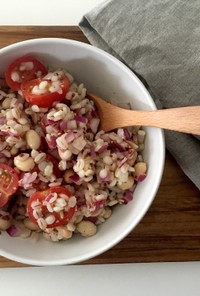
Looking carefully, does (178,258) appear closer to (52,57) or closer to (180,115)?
(180,115)

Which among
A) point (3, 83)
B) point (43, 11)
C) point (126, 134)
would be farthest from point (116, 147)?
point (43, 11)

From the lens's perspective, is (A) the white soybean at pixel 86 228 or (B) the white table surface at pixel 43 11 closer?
(A) the white soybean at pixel 86 228

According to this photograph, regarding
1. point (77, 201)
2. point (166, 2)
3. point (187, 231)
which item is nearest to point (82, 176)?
point (77, 201)

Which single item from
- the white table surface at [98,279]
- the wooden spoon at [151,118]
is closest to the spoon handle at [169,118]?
the wooden spoon at [151,118]

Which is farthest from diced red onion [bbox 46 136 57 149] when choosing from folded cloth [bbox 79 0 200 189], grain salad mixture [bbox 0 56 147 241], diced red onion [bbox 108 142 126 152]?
folded cloth [bbox 79 0 200 189]

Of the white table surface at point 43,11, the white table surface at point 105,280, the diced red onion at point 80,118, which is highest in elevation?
the white table surface at point 43,11

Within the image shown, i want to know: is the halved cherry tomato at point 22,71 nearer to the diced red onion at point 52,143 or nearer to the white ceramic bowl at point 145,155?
the white ceramic bowl at point 145,155

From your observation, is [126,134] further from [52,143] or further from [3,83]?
[3,83]

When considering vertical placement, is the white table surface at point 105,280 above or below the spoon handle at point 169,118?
below
